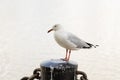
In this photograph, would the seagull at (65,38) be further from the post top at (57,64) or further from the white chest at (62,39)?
the post top at (57,64)

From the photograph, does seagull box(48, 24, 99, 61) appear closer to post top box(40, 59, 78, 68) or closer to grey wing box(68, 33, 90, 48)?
grey wing box(68, 33, 90, 48)

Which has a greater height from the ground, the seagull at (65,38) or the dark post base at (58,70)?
the seagull at (65,38)

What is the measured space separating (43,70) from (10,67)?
6651 mm

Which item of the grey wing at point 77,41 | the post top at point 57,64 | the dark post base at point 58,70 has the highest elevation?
the grey wing at point 77,41

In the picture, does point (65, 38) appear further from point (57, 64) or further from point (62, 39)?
point (57, 64)

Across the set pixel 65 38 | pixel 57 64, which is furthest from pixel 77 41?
pixel 57 64

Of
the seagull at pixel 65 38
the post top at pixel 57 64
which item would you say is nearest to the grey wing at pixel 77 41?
the seagull at pixel 65 38

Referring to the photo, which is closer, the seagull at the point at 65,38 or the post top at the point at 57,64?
the post top at the point at 57,64

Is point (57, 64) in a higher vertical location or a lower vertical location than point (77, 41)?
lower

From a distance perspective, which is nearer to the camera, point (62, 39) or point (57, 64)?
point (57, 64)

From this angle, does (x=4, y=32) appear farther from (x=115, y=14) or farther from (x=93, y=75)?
(x=115, y=14)

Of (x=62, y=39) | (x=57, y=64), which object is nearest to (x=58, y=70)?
(x=57, y=64)

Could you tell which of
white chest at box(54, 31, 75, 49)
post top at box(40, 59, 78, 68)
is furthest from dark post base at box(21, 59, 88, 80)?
white chest at box(54, 31, 75, 49)

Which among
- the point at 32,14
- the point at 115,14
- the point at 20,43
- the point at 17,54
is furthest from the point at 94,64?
the point at 115,14
